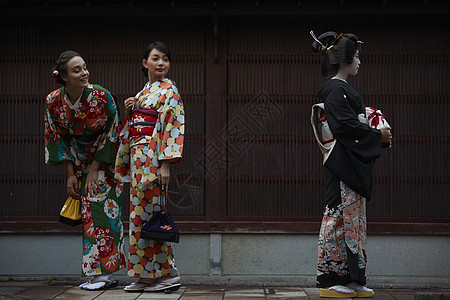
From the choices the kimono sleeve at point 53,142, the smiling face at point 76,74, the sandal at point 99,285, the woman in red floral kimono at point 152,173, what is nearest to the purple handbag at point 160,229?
the woman in red floral kimono at point 152,173

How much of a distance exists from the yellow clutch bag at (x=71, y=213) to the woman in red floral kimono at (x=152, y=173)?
65cm

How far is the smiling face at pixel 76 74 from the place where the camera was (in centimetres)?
562

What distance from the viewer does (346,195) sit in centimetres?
503

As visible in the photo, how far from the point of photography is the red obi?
553 centimetres

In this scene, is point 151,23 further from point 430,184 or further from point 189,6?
point 430,184

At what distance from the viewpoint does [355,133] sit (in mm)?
4988

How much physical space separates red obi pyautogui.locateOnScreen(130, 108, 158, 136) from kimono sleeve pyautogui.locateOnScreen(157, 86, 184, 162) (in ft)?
0.30

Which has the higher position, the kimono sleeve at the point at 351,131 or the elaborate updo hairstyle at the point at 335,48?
the elaborate updo hairstyle at the point at 335,48

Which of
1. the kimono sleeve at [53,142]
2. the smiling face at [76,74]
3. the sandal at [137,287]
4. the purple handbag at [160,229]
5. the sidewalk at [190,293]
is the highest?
the smiling face at [76,74]

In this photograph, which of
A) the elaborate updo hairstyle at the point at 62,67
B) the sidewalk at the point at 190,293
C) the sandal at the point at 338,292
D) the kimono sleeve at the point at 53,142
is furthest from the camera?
the kimono sleeve at the point at 53,142

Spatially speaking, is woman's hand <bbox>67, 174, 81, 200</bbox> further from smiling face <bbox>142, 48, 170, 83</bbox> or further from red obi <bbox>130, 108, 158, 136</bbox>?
smiling face <bbox>142, 48, 170, 83</bbox>

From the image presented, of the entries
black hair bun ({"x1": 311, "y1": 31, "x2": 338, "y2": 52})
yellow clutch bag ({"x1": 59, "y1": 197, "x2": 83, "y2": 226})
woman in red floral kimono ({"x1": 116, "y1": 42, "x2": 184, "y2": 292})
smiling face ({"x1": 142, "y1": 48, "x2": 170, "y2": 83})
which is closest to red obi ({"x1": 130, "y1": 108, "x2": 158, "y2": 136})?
woman in red floral kimono ({"x1": 116, "y1": 42, "x2": 184, "y2": 292})

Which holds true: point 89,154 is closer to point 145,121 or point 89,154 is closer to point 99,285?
point 145,121

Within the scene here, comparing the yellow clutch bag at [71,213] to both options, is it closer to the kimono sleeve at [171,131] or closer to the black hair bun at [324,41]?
the kimono sleeve at [171,131]
